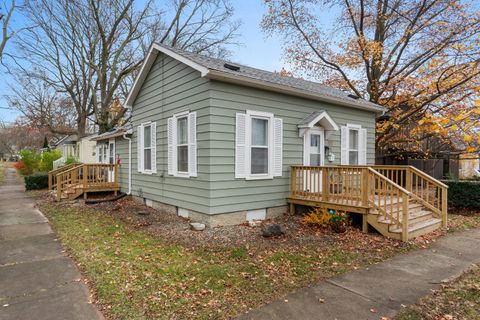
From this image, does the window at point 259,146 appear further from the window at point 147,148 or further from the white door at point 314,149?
the window at point 147,148

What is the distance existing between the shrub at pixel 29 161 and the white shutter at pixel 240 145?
74.4 ft

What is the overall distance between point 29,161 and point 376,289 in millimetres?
26419

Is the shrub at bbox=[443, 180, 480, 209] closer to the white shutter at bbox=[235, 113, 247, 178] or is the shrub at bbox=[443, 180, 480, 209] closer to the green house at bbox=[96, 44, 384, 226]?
the green house at bbox=[96, 44, 384, 226]

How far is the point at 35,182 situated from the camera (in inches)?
604

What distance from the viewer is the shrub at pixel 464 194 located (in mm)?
9492

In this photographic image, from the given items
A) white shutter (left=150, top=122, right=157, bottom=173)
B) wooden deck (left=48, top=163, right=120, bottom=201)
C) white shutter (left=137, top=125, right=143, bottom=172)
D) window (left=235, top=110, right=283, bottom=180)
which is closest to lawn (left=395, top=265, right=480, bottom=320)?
window (left=235, top=110, right=283, bottom=180)

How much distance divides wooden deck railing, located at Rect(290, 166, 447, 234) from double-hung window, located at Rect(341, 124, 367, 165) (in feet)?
7.57

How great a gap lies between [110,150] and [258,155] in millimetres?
8779

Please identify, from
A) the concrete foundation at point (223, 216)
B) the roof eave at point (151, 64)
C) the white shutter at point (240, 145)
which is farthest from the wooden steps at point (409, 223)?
the roof eave at point (151, 64)

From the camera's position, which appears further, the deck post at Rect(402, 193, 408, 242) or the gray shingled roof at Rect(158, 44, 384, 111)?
the gray shingled roof at Rect(158, 44, 384, 111)

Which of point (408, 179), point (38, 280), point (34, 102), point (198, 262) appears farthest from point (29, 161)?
point (408, 179)

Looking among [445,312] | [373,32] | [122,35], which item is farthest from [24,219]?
[373,32]

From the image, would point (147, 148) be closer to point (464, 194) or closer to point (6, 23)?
point (464, 194)

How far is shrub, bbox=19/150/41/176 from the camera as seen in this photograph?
2243 cm
